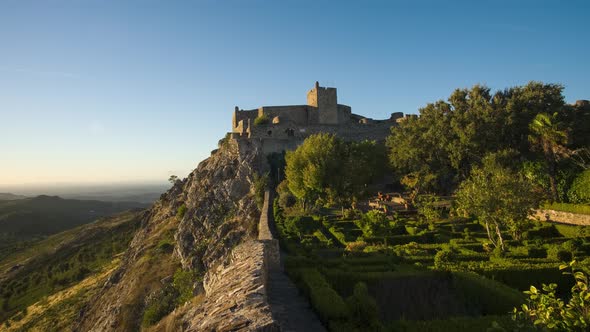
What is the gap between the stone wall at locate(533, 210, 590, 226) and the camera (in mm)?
29531

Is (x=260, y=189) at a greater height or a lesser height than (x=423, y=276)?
greater

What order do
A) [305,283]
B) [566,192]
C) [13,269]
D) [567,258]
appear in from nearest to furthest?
[305,283] < [567,258] < [566,192] < [13,269]

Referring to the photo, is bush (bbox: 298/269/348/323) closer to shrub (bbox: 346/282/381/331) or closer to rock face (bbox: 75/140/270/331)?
shrub (bbox: 346/282/381/331)

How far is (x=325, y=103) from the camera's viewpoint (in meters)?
67.6

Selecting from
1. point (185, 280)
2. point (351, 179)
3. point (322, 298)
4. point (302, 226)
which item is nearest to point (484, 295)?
point (322, 298)

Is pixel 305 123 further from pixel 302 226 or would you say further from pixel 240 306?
pixel 240 306

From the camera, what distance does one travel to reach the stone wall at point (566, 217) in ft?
96.9

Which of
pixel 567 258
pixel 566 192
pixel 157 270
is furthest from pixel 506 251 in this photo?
pixel 157 270

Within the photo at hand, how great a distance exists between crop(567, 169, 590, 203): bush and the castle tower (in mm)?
39393

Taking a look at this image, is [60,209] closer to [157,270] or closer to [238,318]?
[157,270]

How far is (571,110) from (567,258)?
3130 cm

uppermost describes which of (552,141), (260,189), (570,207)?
(552,141)

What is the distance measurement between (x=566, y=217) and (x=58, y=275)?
7264 cm

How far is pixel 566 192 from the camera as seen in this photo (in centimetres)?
3725
